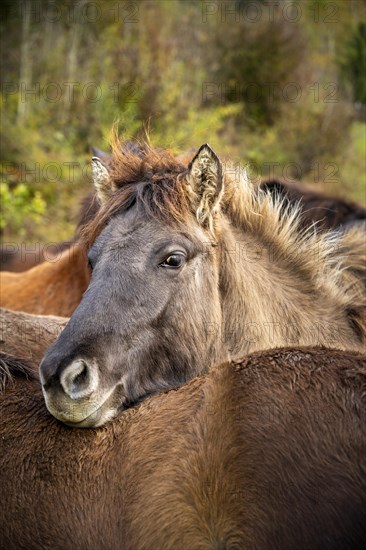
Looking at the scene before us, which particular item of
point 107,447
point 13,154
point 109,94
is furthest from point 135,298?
point 109,94

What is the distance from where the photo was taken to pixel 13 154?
42.5ft

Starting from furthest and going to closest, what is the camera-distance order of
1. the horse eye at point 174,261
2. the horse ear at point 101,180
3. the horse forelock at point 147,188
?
the horse ear at point 101,180
the horse forelock at point 147,188
the horse eye at point 174,261

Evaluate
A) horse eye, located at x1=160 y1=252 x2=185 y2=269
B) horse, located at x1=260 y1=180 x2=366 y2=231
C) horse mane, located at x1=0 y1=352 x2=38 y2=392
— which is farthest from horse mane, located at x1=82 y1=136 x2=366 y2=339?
horse, located at x1=260 y1=180 x2=366 y2=231

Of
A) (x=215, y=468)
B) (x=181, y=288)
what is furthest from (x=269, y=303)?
(x=215, y=468)

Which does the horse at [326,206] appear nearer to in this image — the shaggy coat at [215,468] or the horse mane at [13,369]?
the horse mane at [13,369]

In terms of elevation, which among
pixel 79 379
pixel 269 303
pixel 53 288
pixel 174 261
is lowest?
pixel 53 288

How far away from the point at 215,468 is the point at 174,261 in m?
1.44

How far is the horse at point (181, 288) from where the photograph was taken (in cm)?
346

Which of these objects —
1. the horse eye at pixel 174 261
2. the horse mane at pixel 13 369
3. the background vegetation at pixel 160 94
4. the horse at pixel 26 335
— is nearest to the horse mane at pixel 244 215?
the horse eye at pixel 174 261

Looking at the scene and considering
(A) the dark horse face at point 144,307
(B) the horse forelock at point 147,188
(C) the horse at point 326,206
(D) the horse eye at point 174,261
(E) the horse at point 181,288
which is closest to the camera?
(A) the dark horse face at point 144,307

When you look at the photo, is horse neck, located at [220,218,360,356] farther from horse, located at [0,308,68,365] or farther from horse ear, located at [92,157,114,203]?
horse, located at [0,308,68,365]

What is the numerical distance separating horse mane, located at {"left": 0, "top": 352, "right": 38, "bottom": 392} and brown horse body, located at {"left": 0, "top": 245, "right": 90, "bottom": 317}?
270 cm

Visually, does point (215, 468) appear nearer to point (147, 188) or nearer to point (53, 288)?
point (147, 188)

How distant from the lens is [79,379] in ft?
10.7
